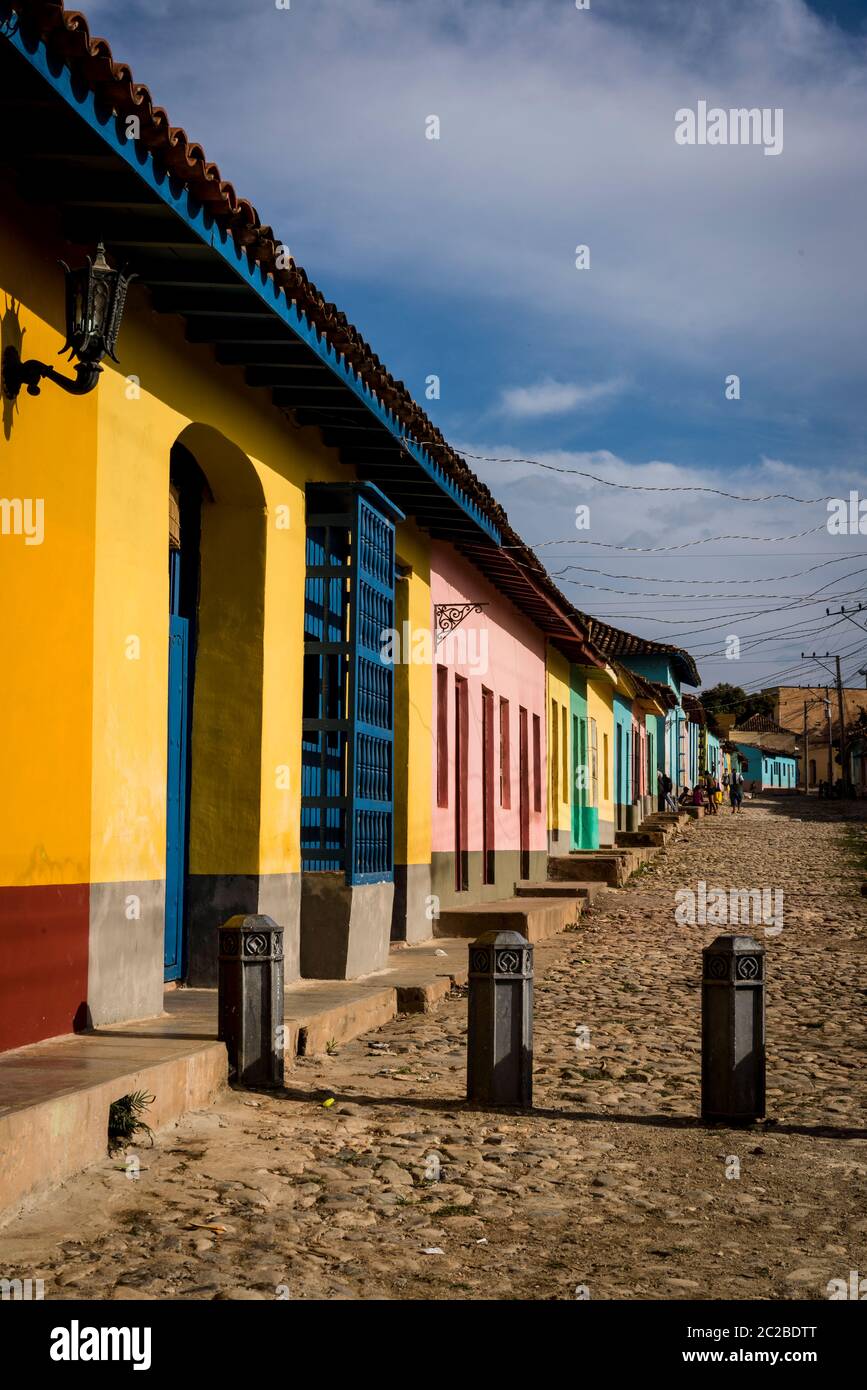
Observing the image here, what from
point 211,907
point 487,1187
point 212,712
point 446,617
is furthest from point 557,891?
point 487,1187

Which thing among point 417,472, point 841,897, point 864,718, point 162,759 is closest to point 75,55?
point 162,759

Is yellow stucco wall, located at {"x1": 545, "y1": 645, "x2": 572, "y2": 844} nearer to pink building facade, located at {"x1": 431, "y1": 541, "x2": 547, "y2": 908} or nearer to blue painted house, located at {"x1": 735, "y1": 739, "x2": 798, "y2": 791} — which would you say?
pink building facade, located at {"x1": 431, "y1": 541, "x2": 547, "y2": 908}

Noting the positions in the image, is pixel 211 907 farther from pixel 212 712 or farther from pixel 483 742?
pixel 483 742

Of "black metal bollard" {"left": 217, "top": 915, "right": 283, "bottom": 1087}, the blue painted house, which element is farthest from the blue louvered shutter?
the blue painted house

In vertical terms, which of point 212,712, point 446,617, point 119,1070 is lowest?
point 119,1070

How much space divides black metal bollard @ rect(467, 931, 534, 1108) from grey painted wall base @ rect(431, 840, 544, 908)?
7713 mm

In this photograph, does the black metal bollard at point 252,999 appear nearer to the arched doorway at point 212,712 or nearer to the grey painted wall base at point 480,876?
the arched doorway at point 212,712

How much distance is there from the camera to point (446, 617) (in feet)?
46.0

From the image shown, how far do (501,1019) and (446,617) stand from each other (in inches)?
316

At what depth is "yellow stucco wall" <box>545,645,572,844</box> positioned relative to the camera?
22344mm

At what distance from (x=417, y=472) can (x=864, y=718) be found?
60.7m

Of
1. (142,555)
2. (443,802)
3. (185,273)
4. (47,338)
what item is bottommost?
(443,802)
